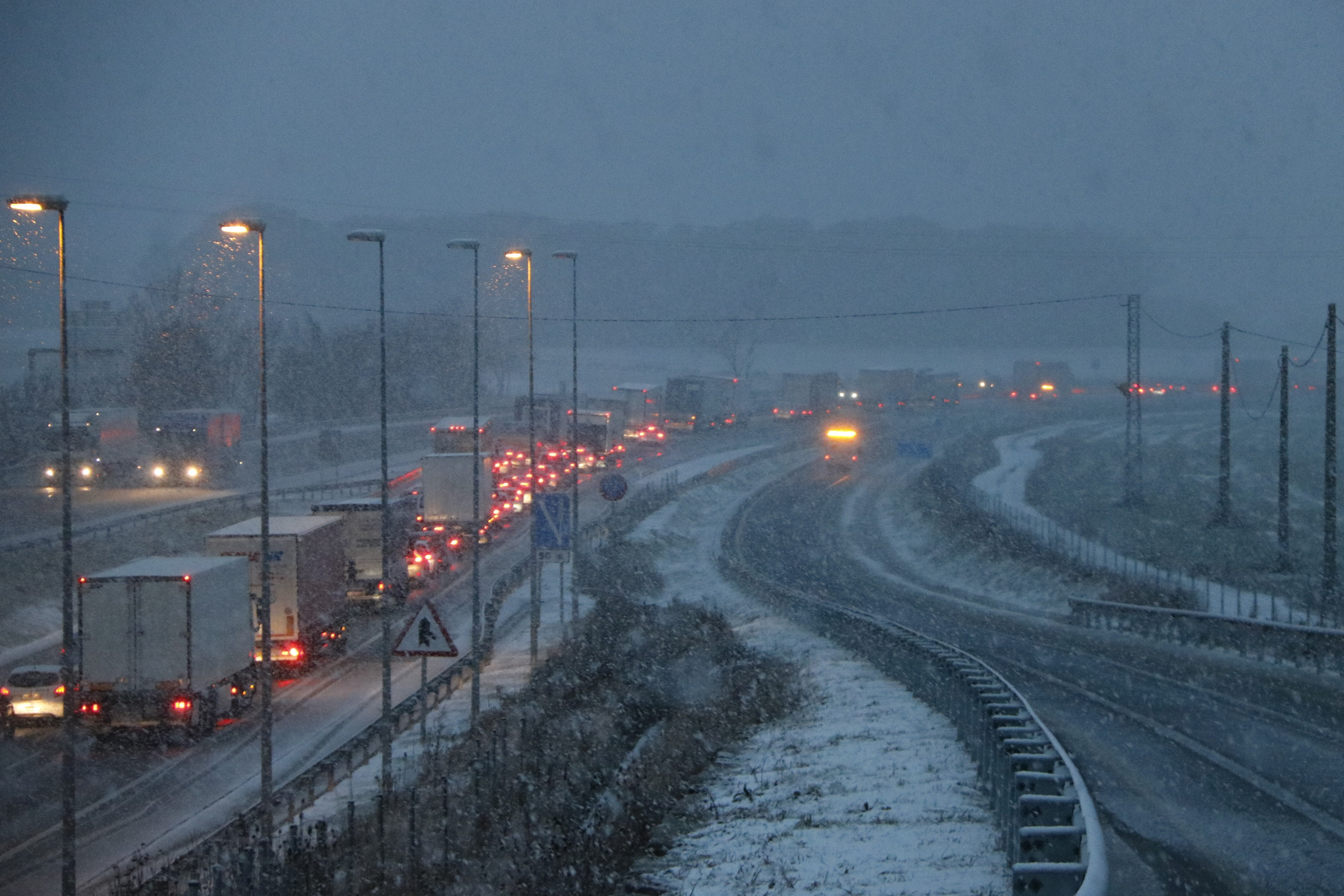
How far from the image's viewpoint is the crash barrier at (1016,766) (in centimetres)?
720

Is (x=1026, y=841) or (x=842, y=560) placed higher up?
(x=1026, y=841)

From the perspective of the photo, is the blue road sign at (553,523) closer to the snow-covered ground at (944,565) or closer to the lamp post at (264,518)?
the lamp post at (264,518)

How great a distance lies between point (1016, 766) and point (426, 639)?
8.18 meters

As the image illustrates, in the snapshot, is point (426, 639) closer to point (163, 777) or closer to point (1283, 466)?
point (163, 777)

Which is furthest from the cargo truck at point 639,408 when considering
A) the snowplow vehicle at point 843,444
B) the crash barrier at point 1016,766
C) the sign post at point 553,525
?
the crash barrier at point 1016,766

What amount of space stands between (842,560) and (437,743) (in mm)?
28388

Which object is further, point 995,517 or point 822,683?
point 995,517

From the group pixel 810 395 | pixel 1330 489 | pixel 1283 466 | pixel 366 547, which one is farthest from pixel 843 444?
pixel 1330 489

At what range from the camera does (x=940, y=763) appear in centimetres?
1319

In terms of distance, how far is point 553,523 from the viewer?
93.5 feet

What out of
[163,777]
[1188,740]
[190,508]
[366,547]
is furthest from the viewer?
[190,508]

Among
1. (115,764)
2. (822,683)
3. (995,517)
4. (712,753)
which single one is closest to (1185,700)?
(822,683)

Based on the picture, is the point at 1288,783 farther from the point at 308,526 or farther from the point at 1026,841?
the point at 308,526

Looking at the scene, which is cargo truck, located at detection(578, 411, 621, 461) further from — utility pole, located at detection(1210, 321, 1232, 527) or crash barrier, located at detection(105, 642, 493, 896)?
crash barrier, located at detection(105, 642, 493, 896)
